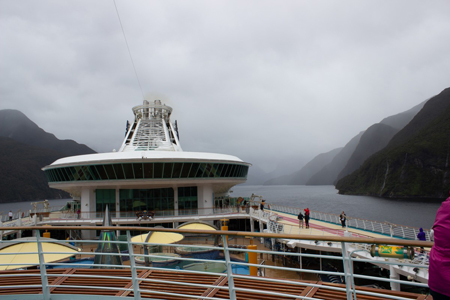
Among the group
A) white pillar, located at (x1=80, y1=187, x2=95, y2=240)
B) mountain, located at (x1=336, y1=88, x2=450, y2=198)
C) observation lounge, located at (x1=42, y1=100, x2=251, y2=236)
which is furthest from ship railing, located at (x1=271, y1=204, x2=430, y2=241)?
mountain, located at (x1=336, y1=88, x2=450, y2=198)

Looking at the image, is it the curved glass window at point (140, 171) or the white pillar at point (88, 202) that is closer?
the curved glass window at point (140, 171)

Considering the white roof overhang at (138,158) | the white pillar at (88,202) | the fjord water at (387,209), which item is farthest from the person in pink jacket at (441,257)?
the fjord water at (387,209)

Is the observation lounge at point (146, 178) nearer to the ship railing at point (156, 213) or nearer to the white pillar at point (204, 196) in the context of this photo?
the white pillar at point (204, 196)

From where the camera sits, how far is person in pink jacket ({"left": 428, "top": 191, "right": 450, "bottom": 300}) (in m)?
2.22

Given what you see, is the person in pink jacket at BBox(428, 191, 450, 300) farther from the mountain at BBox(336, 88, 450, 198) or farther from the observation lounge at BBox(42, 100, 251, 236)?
the mountain at BBox(336, 88, 450, 198)

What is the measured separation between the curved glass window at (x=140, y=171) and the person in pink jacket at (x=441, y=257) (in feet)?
83.0

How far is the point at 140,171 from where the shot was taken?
26.9 metres

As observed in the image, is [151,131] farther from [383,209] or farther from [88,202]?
[383,209]

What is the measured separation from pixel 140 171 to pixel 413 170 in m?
117

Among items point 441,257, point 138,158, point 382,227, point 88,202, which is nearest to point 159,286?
point 441,257

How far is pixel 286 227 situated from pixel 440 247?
2014cm

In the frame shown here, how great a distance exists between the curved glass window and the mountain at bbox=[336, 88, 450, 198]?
101410 millimetres

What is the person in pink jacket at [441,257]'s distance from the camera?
2225 mm

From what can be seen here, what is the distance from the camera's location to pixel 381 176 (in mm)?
126062
